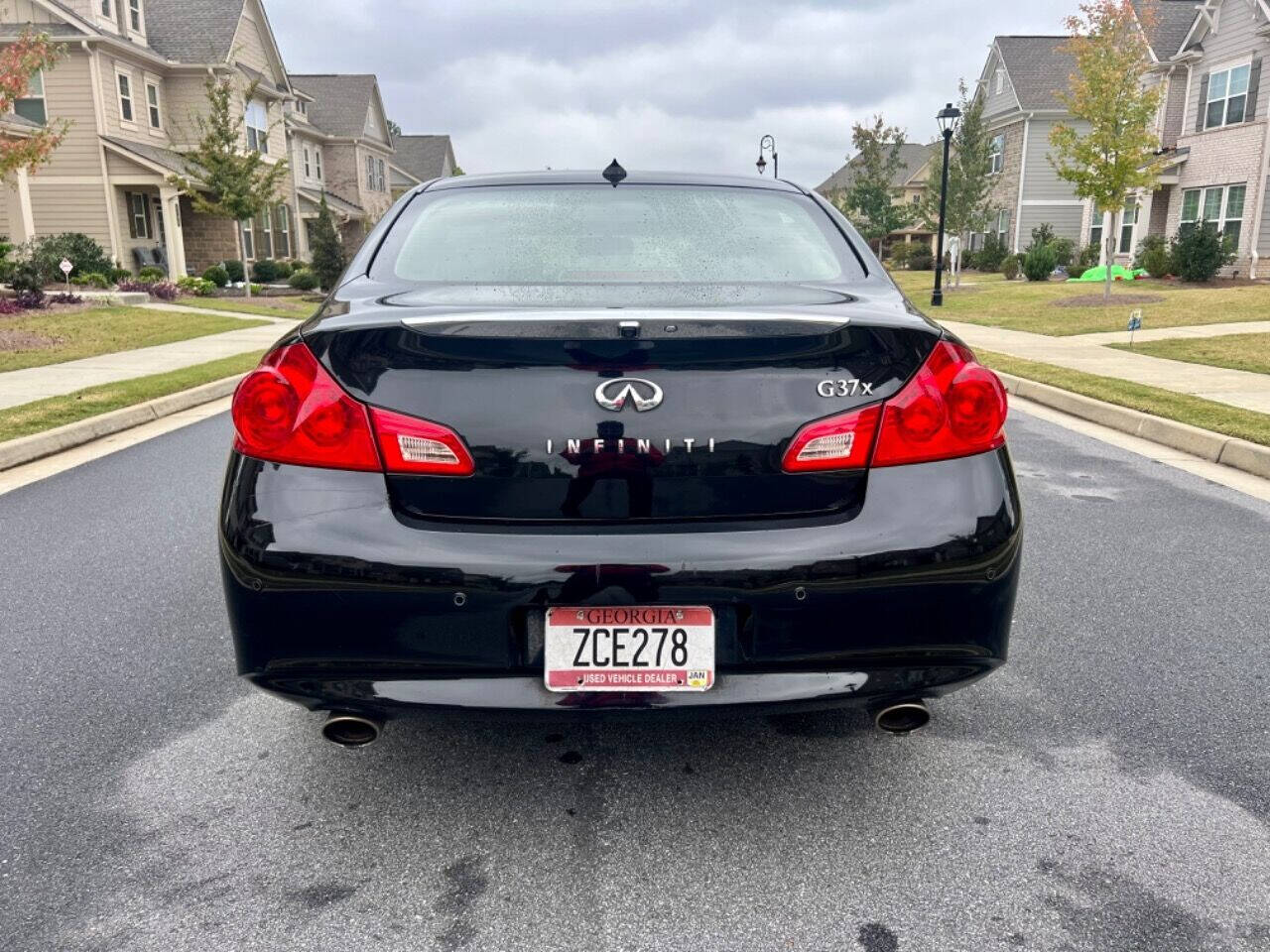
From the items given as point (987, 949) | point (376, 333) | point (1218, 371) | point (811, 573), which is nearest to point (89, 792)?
point (376, 333)

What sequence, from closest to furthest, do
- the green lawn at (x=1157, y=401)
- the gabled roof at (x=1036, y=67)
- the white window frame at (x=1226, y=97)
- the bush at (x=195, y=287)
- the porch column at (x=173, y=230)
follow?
the green lawn at (x=1157, y=401) → the bush at (x=195, y=287) → the porch column at (x=173, y=230) → the white window frame at (x=1226, y=97) → the gabled roof at (x=1036, y=67)

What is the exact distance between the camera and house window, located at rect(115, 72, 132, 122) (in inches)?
1172

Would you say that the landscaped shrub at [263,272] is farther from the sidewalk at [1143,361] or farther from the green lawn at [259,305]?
the sidewalk at [1143,361]

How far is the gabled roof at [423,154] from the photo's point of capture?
6181 centimetres

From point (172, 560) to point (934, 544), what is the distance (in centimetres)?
387

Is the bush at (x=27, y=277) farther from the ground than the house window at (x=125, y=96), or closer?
closer

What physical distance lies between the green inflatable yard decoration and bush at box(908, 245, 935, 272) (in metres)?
18.6

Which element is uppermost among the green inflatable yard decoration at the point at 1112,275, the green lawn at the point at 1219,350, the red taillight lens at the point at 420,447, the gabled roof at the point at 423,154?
the gabled roof at the point at 423,154

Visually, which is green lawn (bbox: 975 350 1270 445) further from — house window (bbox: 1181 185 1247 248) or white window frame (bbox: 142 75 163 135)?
white window frame (bbox: 142 75 163 135)

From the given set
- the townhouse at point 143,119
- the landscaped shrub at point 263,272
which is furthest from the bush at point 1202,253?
the landscaped shrub at point 263,272

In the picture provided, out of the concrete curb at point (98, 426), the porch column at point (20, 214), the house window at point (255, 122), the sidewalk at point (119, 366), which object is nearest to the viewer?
the concrete curb at point (98, 426)

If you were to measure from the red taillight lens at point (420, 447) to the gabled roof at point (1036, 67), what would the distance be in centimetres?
4315

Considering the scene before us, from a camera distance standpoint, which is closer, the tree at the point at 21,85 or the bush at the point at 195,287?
the tree at the point at 21,85

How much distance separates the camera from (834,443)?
95.0 inches
